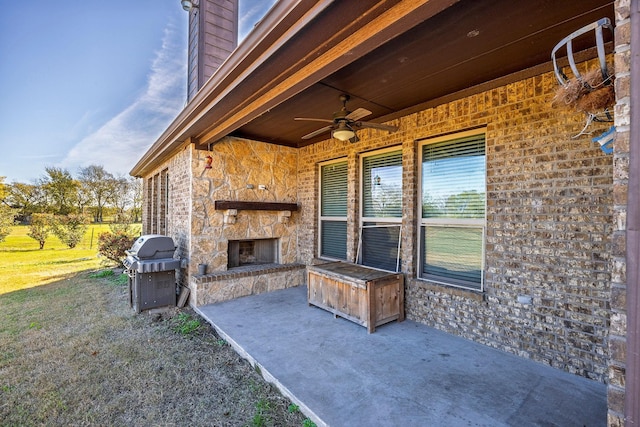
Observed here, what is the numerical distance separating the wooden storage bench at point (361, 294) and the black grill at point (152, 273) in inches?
94.0

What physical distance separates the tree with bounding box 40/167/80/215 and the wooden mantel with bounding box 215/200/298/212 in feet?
40.2

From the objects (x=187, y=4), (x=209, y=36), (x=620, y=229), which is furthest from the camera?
(x=209, y=36)

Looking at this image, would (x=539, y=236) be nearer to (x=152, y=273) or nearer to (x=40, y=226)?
(x=152, y=273)

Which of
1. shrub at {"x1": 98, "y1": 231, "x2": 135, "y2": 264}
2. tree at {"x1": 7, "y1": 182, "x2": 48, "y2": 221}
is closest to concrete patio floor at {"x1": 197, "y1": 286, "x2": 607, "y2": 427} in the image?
shrub at {"x1": 98, "y1": 231, "x2": 135, "y2": 264}

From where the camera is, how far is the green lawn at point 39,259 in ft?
21.6

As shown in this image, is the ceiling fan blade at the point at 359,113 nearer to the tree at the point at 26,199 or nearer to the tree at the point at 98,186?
the tree at the point at 98,186

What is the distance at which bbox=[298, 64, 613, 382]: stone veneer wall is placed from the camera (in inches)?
98.3

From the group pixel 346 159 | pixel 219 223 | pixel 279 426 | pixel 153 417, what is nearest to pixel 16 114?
pixel 219 223

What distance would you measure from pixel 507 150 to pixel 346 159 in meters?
2.63

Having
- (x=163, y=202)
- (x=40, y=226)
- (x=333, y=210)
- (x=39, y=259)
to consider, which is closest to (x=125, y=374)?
(x=333, y=210)

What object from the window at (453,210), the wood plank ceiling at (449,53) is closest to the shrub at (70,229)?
the wood plank ceiling at (449,53)

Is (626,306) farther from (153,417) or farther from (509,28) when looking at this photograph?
(153,417)

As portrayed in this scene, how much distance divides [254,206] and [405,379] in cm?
375

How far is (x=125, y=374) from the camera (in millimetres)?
2748
